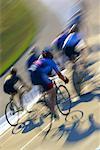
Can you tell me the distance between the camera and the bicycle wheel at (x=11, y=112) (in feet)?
35.7

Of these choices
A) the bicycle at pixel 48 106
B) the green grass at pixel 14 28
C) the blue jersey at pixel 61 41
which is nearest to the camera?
the bicycle at pixel 48 106

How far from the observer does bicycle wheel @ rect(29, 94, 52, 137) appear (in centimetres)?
984

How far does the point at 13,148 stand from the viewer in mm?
9594

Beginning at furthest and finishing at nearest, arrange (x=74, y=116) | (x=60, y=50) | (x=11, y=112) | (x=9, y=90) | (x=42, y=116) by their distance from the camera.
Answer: (x=60, y=50)
(x=11, y=112)
(x=9, y=90)
(x=42, y=116)
(x=74, y=116)

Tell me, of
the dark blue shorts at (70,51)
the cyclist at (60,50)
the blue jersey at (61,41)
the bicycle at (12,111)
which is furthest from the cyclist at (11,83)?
the blue jersey at (61,41)

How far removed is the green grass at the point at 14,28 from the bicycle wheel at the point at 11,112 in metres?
3.89

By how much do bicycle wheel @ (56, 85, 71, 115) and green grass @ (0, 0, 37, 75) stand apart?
199 inches

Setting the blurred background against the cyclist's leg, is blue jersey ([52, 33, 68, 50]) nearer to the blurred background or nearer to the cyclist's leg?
the blurred background

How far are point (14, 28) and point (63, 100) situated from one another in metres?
6.66

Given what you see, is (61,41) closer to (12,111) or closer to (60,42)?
(60,42)

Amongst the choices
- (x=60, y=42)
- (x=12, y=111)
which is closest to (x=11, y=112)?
(x=12, y=111)

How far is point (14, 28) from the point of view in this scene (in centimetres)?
1611

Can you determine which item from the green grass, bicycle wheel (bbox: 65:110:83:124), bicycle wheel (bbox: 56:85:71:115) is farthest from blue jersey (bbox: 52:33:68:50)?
the green grass

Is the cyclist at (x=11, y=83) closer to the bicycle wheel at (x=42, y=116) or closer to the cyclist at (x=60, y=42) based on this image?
the bicycle wheel at (x=42, y=116)
